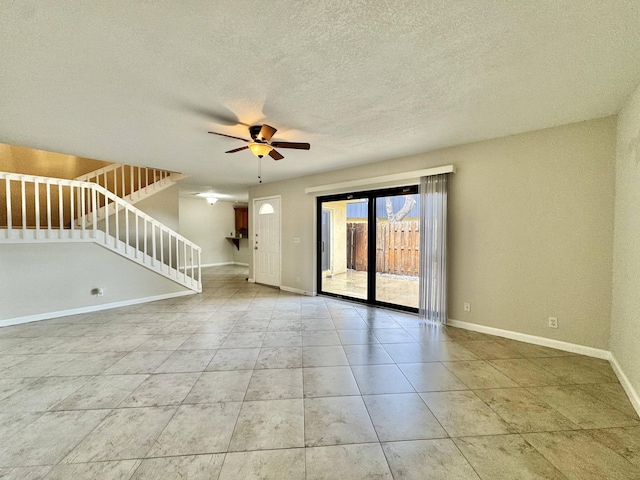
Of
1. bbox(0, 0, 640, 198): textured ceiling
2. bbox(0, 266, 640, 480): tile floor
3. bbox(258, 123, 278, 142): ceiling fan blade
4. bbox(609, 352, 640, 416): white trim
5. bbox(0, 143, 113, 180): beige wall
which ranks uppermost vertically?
bbox(0, 143, 113, 180): beige wall

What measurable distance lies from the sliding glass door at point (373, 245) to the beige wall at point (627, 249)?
2.11 meters

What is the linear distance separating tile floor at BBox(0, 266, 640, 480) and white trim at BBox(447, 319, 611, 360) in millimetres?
141

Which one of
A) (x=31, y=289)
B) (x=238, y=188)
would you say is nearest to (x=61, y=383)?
(x=31, y=289)

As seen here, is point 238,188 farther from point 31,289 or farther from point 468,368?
point 468,368

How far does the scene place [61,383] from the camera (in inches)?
90.0

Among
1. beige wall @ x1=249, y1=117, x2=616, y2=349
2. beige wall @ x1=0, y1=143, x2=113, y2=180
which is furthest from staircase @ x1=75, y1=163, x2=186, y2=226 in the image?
beige wall @ x1=249, y1=117, x2=616, y2=349

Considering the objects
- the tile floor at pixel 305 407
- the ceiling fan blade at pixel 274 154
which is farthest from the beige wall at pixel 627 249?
the ceiling fan blade at pixel 274 154

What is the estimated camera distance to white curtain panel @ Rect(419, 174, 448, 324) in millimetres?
3664

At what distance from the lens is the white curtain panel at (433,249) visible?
3664 mm

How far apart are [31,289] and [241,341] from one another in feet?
11.5

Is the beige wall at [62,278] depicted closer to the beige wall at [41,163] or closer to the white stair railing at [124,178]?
the white stair railing at [124,178]

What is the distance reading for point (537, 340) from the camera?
10.2 ft

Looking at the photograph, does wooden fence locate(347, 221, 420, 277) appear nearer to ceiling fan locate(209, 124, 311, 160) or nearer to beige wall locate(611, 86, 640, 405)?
beige wall locate(611, 86, 640, 405)

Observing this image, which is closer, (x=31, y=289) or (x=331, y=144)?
(x=331, y=144)
